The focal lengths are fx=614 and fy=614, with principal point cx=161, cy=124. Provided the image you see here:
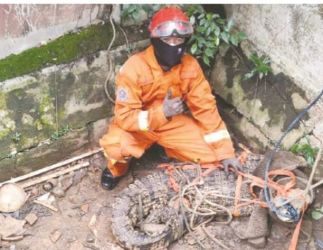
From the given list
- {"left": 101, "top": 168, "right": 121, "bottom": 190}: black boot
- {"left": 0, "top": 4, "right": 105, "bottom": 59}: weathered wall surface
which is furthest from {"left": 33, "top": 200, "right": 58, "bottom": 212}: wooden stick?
{"left": 0, "top": 4, "right": 105, "bottom": 59}: weathered wall surface

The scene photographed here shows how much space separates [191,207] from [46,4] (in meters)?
2.32

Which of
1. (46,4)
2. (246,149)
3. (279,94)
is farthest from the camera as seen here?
(246,149)

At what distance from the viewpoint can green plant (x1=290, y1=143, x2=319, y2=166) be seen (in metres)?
5.72

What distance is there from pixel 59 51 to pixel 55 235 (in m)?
1.75

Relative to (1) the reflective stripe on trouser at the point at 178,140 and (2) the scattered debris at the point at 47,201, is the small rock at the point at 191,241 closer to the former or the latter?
(1) the reflective stripe on trouser at the point at 178,140

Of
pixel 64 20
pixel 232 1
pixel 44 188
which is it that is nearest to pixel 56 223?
pixel 44 188

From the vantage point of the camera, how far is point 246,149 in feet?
21.3

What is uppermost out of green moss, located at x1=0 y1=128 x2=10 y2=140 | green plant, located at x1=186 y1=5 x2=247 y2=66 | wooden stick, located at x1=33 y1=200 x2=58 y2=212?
green plant, located at x1=186 y1=5 x2=247 y2=66

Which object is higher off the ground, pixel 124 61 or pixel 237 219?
pixel 124 61

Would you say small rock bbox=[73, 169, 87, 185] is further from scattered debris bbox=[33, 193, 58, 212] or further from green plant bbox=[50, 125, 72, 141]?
green plant bbox=[50, 125, 72, 141]

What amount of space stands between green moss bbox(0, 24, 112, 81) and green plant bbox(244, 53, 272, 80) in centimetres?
146

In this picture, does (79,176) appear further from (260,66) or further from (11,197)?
(260,66)

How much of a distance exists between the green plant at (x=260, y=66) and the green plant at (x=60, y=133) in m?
1.92

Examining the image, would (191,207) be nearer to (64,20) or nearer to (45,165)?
(45,165)
